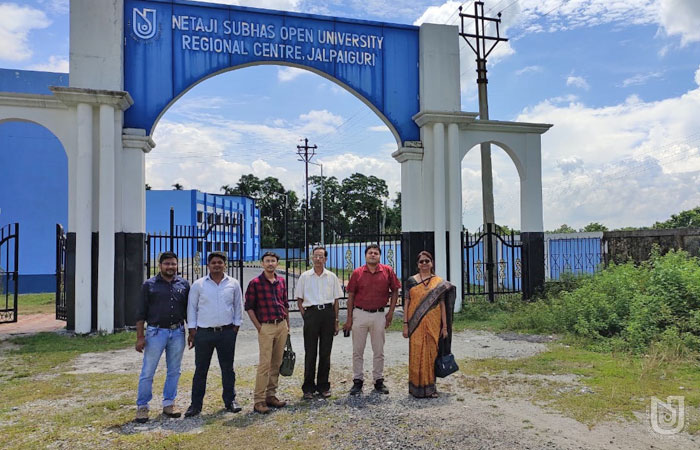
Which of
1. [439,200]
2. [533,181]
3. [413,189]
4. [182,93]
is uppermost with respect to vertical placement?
[182,93]

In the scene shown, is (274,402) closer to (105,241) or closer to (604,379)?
(604,379)

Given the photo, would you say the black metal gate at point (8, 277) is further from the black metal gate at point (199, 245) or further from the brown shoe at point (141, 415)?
the brown shoe at point (141, 415)

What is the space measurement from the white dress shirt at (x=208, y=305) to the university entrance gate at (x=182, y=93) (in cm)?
500

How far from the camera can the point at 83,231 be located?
8.96 meters

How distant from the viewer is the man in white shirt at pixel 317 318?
5375mm

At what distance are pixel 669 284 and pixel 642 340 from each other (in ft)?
5.43

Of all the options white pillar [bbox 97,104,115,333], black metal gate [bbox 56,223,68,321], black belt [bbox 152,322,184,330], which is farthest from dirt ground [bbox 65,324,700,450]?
black metal gate [bbox 56,223,68,321]

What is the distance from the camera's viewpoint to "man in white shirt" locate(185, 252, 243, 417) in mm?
4836

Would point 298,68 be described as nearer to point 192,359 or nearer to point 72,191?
point 72,191

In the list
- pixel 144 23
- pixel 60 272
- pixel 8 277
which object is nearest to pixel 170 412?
pixel 60 272

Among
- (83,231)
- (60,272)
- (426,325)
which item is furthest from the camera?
(60,272)

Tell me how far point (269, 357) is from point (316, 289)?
2.75 feet

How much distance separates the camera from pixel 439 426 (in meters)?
4.58

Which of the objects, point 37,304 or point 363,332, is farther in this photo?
point 37,304
